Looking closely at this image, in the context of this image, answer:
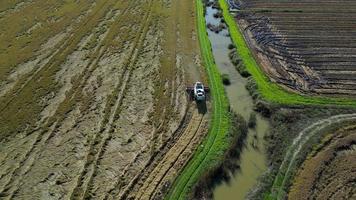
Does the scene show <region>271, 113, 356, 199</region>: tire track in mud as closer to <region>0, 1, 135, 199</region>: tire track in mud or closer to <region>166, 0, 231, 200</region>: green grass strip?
<region>166, 0, 231, 200</region>: green grass strip

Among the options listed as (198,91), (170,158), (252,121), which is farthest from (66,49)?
(252,121)

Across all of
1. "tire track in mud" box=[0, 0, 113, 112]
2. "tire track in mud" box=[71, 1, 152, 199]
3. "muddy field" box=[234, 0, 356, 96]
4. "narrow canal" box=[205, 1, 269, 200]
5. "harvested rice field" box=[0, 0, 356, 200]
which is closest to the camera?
"tire track in mud" box=[71, 1, 152, 199]

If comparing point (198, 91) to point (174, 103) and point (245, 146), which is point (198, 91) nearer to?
point (174, 103)

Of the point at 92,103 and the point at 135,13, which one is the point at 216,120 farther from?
the point at 135,13

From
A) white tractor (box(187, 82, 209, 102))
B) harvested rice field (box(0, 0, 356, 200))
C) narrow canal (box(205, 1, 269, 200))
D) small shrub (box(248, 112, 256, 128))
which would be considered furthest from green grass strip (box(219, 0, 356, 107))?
white tractor (box(187, 82, 209, 102))

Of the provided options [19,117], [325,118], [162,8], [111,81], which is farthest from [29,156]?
[162,8]

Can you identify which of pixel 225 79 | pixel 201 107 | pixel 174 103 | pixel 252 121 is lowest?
pixel 252 121
